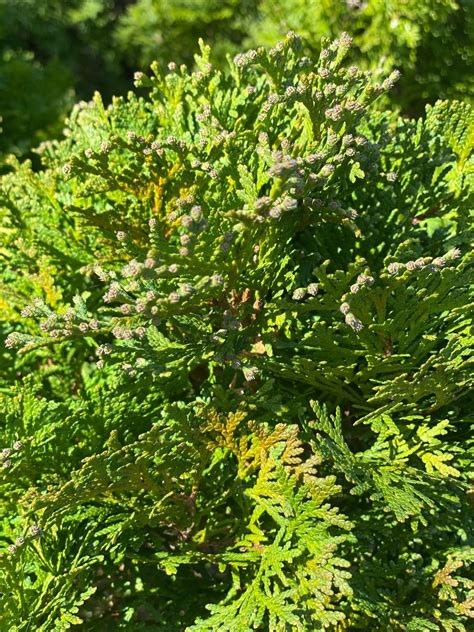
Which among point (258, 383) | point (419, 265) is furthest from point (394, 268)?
point (258, 383)

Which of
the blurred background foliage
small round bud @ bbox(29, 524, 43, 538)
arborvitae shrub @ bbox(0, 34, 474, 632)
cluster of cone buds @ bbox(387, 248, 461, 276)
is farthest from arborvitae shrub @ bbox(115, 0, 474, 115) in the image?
small round bud @ bbox(29, 524, 43, 538)

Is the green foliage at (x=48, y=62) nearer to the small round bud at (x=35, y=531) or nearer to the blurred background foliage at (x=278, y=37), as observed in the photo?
the blurred background foliage at (x=278, y=37)

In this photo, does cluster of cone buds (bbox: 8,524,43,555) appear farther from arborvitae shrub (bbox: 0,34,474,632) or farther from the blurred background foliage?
the blurred background foliage

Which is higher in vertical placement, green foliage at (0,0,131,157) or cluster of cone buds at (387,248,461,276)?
green foliage at (0,0,131,157)

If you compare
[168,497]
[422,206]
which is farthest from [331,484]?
[422,206]

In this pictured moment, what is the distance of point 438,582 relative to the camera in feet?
7.11

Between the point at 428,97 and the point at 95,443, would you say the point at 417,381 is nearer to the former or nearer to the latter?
the point at 95,443

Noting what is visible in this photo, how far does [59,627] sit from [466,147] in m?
2.32

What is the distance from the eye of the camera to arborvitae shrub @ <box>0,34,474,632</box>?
1938 mm

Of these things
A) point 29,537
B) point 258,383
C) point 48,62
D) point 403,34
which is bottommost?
point 29,537

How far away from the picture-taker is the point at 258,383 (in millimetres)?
2451

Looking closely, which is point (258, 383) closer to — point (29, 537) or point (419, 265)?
point (419, 265)

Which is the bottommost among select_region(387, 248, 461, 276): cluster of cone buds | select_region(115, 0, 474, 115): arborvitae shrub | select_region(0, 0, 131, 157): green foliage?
select_region(387, 248, 461, 276): cluster of cone buds

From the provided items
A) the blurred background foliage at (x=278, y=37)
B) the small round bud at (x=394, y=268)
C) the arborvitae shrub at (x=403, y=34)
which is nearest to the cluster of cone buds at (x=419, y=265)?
the small round bud at (x=394, y=268)
